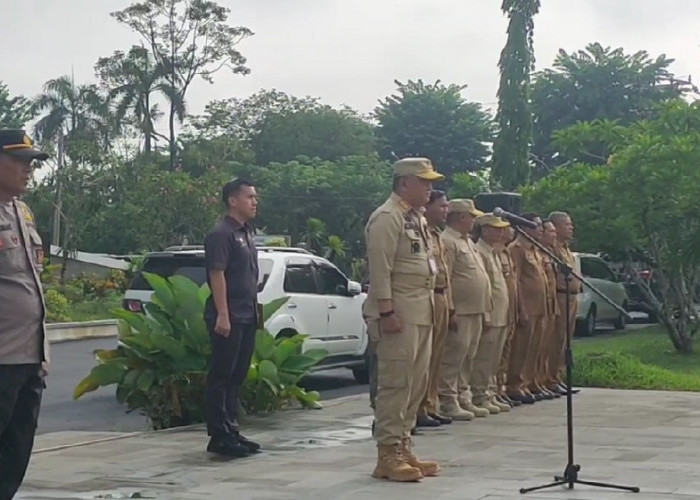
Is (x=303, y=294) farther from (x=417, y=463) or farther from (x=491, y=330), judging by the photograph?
(x=417, y=463)

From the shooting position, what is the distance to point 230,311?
903 cm

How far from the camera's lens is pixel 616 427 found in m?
10.7

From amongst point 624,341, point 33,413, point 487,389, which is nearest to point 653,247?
point 624,341

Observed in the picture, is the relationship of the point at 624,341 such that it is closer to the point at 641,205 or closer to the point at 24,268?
the point at 641,205

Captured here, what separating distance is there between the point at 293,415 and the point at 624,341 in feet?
39.9

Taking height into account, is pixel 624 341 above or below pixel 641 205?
below

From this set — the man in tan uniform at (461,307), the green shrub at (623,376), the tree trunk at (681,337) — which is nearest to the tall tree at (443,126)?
the tree trunk at (681,337)

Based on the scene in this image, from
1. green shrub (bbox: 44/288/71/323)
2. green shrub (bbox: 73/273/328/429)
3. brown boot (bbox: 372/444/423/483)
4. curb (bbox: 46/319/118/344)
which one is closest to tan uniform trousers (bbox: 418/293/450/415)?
green shrub (bbox: 73/273/328/429)

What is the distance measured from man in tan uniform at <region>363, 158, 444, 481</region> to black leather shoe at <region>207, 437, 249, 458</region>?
50.0 inches

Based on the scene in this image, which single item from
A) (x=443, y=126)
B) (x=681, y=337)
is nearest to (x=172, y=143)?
(x=443, y=126)

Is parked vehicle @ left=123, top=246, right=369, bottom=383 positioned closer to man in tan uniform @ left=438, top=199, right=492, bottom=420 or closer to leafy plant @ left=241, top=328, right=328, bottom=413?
leafy plant @ left=241, top=328, right=328, bottom=413

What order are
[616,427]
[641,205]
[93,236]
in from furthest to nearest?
[93,236] < [641,205] < [616,427]

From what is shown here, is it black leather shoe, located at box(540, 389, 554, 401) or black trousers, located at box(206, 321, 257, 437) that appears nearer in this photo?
black trousers, located at box(206, 321, 257, 437)

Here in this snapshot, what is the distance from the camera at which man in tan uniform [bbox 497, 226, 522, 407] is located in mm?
12445
